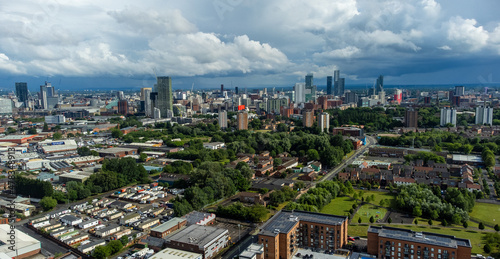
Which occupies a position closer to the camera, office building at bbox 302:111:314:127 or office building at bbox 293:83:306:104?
office building at bbox 302:111:314:127

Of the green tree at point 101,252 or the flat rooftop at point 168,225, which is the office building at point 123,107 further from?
the green tree at point 101,252

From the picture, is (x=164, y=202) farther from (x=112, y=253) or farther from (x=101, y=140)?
(x=101, y=140)

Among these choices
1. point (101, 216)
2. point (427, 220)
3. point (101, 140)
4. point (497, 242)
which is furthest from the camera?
point (101, 140)

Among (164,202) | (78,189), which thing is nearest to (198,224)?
(164,202)

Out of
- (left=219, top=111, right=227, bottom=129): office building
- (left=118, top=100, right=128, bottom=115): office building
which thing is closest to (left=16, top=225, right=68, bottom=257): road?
(left=219, top=111, right=227, bottom=129): office building

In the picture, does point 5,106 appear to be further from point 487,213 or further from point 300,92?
point 487,213

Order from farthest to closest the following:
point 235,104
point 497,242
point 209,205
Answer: point 235,104 < point 209,205 < point 497,242

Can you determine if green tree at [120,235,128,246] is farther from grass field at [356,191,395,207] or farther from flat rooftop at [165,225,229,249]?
grass field at [356,191,395,207]

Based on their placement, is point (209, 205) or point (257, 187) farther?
point (257, 187)
